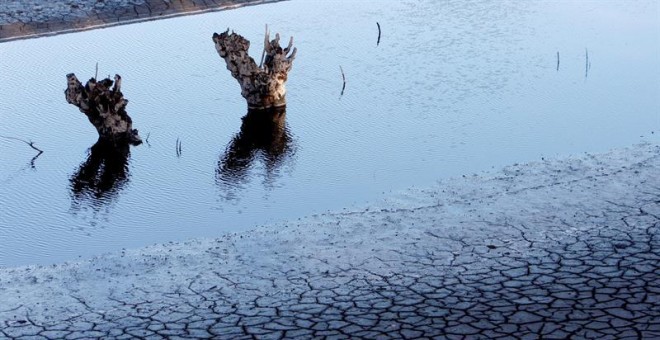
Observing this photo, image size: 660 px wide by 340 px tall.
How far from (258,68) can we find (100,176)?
3.84 m

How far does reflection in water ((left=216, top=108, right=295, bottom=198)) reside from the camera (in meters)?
14.8

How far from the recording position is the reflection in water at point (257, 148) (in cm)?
1483

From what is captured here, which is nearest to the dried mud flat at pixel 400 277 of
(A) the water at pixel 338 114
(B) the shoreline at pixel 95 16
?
(A) the water at pixel 338 114

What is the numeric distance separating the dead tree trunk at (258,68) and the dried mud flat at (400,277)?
5718 mm

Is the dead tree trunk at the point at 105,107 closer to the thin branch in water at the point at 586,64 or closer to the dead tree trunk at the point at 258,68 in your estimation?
the dead tree trunk at the point at 258,68

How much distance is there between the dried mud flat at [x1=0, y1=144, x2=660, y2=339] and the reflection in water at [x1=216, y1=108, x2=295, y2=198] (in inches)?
102

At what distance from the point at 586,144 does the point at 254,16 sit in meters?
12.4

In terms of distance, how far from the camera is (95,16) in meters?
25.1

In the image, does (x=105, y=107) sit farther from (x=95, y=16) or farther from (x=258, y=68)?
(x=95, y=16)

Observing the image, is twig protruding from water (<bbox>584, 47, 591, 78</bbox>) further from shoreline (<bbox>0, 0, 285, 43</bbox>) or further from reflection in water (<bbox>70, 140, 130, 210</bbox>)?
shoreline (<bbox>0, 0, 285, 43</bbox>)

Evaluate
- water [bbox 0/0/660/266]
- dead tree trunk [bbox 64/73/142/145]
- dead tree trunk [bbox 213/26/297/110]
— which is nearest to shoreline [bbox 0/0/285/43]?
water [bbox 0/0/660/266]

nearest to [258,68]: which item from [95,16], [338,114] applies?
[338,114]

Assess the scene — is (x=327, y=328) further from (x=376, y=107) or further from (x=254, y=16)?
(x=254, y=16)

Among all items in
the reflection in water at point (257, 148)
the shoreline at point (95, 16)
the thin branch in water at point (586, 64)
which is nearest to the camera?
the reflection in water at point (257, 148)
